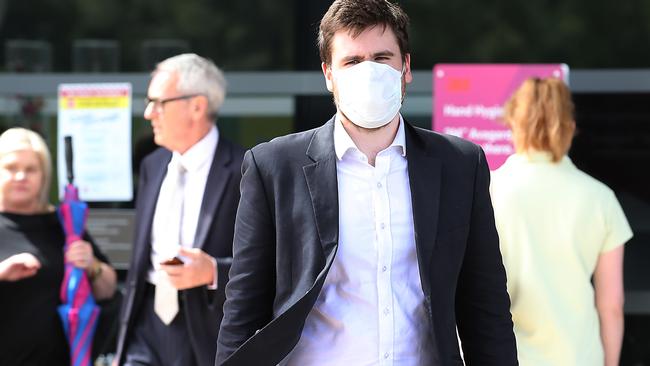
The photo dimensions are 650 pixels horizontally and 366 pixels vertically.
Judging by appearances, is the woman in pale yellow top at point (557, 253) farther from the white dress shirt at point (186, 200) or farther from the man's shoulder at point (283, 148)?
the man's shoulder at point (283, 148)

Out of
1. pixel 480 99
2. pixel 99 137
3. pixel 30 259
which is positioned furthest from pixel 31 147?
pixel 480 99

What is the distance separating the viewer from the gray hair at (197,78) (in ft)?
14.0

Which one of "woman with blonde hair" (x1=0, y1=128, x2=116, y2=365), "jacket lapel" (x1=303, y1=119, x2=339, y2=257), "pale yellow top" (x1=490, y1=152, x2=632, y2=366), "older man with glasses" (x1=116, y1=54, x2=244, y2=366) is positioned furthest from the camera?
"woman with blonde hair" (x1=0, y1=128, x2=116, y2=365)

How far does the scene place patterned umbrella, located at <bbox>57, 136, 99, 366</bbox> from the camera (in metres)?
4.19

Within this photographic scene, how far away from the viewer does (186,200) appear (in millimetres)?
4078

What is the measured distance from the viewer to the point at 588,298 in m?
3.72

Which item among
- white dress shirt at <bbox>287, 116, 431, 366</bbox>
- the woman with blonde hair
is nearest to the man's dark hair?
white dress shirt at <bbox>287, 116, 431, 366</bbox>

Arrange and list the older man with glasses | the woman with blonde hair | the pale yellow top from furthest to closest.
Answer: the woman with blonde hair → the older man with glasses → the pale yellow top

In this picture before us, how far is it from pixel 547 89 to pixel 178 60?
59.3 inches

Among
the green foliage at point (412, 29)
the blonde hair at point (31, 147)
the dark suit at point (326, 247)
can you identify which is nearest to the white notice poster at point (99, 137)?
the green foliage at point (412, 29)

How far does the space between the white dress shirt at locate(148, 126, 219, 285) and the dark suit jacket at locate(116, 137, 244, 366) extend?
3 centimetres

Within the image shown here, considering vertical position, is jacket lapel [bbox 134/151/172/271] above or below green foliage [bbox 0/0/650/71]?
below

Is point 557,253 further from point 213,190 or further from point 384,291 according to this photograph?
point 384,291

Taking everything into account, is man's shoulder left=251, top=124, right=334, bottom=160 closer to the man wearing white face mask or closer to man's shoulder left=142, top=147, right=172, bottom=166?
the man wearing white face mask
